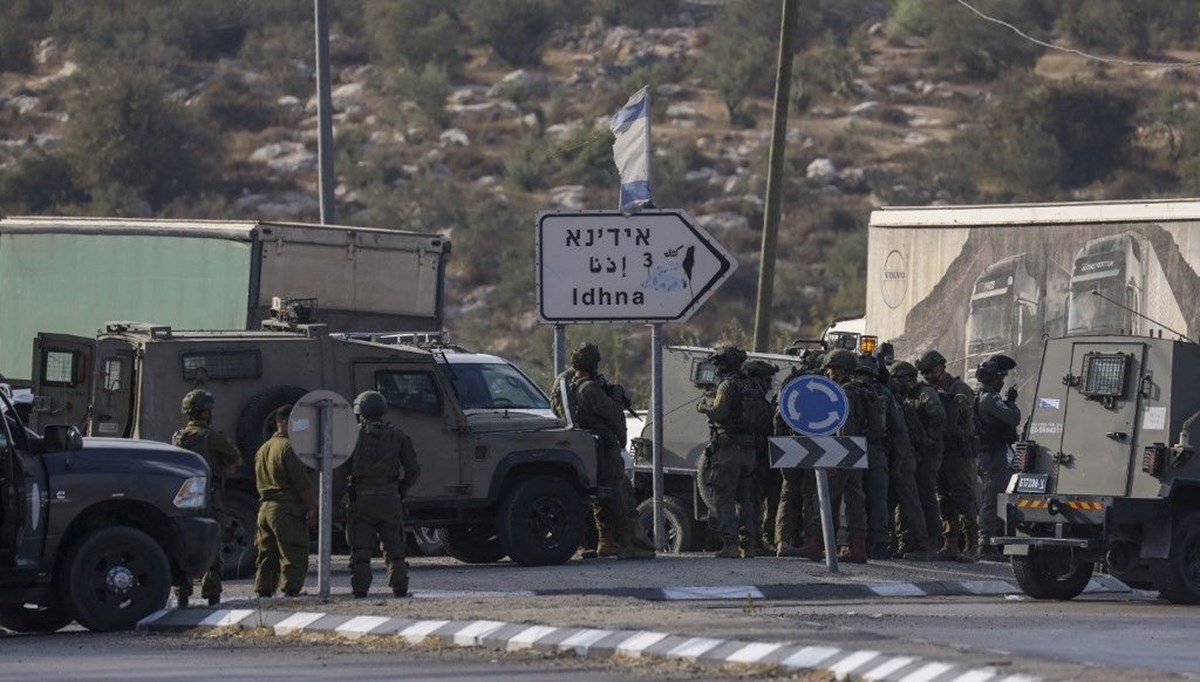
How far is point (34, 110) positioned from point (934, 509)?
165 feet

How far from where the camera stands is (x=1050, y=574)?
58.5ft

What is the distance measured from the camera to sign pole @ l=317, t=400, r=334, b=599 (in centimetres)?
1538

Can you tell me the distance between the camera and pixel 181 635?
14711 mm

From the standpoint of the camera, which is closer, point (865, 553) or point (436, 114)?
point (865, 553)

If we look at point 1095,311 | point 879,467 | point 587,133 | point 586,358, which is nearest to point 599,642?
point 586,358

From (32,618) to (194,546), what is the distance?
1311 mm

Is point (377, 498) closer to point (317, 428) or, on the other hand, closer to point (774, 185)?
point (317, 428)

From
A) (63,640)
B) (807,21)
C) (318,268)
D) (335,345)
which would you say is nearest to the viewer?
(63,640)

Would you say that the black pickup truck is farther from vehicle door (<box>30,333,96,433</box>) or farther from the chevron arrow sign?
the chevron arrow sign

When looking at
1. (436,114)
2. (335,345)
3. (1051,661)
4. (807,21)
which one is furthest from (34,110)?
(1051,661)

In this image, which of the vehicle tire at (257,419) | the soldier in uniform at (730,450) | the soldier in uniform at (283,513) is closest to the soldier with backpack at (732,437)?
the soldier in uniform at (730,450)

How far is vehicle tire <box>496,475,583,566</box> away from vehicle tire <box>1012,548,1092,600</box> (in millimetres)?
3880

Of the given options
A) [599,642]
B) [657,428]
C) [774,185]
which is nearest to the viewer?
[599,642]

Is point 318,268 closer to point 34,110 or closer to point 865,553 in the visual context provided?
point 865,553
